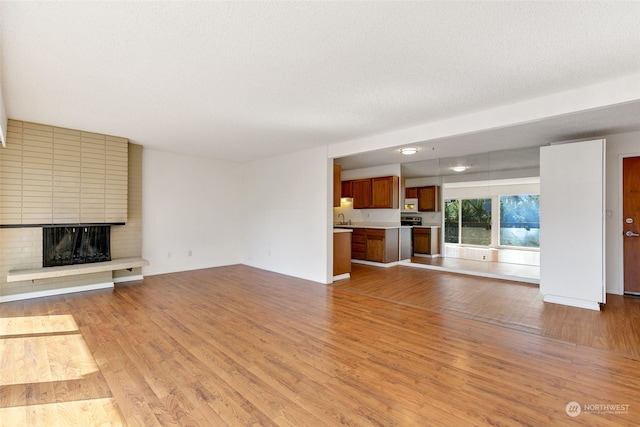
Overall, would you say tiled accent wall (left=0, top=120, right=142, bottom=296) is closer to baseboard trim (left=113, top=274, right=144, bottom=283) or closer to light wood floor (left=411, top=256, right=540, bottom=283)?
baseboard trim (left=113, top=274, right=144, bottom=283)

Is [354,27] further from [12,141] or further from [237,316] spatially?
[12,141]

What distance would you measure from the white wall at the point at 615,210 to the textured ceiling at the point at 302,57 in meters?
2.79

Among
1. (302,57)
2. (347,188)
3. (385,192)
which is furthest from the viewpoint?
(347,188)

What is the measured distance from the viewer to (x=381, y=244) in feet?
23.1

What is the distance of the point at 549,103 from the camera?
3.15m

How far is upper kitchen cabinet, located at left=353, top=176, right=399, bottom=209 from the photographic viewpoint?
24.0ft

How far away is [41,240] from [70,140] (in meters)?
1.59

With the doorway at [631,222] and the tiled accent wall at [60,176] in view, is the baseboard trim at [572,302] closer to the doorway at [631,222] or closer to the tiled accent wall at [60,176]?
the doorway at [631,222]

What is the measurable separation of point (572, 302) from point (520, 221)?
2255 millimetres

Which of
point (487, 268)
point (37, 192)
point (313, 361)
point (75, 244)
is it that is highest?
point (37, 192)

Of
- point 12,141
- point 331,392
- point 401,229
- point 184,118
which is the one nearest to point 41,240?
point 12,141

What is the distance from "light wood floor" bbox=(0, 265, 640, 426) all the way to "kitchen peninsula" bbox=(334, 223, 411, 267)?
2611 millimetres

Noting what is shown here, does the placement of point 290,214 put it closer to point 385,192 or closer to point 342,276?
A: point 342,276

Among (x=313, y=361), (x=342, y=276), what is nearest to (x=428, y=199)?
(x=342, y=276)
